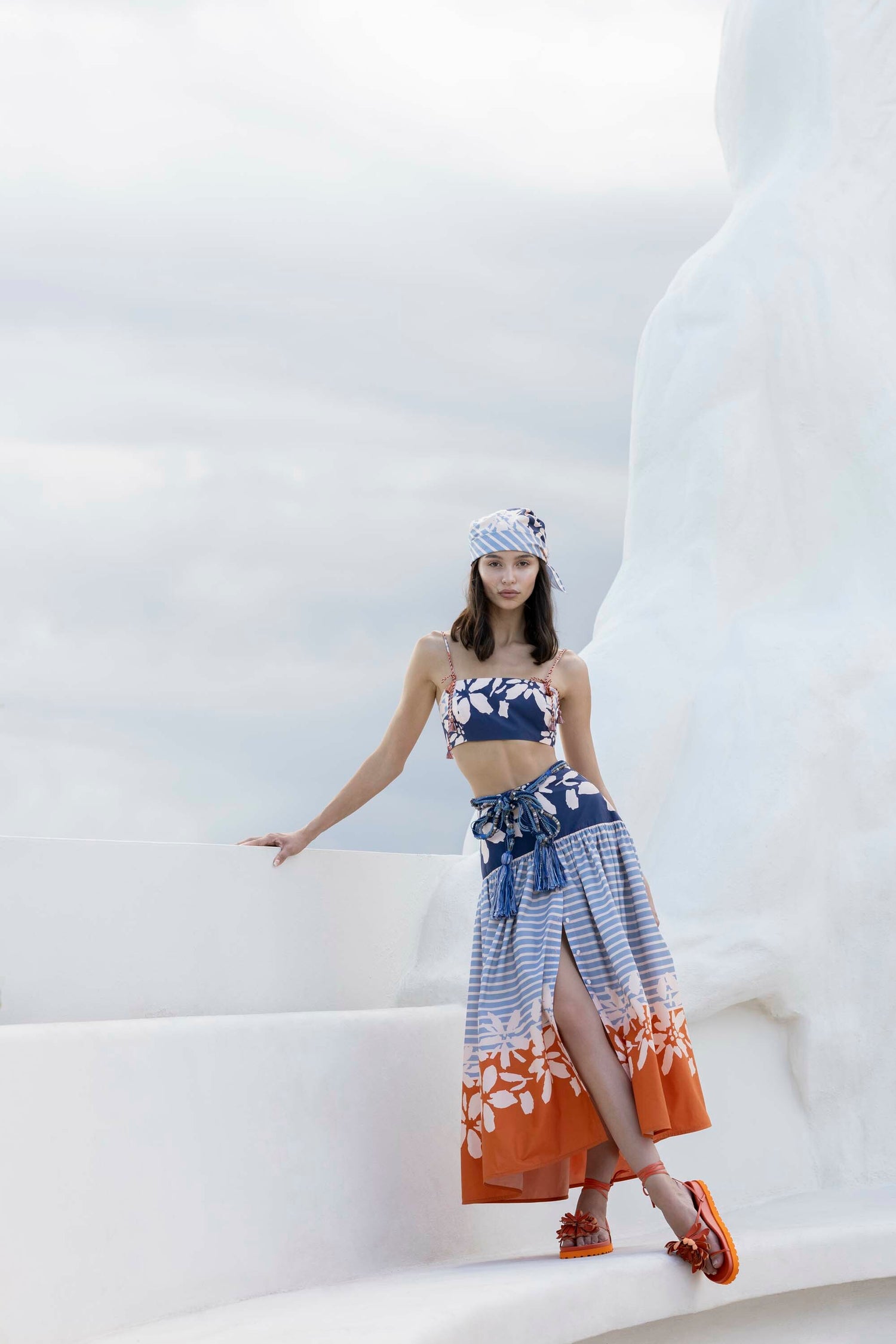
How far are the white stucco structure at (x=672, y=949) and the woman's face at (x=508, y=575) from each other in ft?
2.70

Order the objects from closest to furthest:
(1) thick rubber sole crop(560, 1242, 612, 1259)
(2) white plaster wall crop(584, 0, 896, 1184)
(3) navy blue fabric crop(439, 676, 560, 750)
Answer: (1) thick rubber sole crop(560, 1242, 612, 1259), (3) navy blue fabric crop(439, 676, 560, 750), (2) white plaster wall crop(584, 0, 896, 1184)

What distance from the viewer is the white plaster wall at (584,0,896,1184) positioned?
4148 millimetres

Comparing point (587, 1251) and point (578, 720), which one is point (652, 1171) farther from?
point (578, 720)

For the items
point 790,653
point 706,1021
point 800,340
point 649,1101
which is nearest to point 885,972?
point 706,1021

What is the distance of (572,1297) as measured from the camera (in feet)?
8.64

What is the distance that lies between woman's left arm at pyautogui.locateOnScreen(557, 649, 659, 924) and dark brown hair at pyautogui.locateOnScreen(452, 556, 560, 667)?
0.06 m

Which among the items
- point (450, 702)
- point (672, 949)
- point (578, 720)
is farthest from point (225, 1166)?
point (672, 949)

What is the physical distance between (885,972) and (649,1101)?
1654 mm

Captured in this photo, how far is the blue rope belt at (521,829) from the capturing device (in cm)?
292

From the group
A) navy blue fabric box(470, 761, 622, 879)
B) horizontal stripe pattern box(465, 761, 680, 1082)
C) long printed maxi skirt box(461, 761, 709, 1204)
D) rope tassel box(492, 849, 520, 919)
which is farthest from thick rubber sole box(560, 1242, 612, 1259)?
navy blue fabric box(470, 761, 622, 879)

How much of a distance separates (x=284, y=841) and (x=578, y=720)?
709 mm

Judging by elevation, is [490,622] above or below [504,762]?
above

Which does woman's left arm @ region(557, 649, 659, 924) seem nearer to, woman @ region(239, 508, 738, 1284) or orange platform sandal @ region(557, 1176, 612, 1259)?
woman @ region(239, 508, 738, 1284)

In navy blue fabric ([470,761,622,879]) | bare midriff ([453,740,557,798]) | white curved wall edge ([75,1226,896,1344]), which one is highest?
bare midriff ([453,740,557,798])
